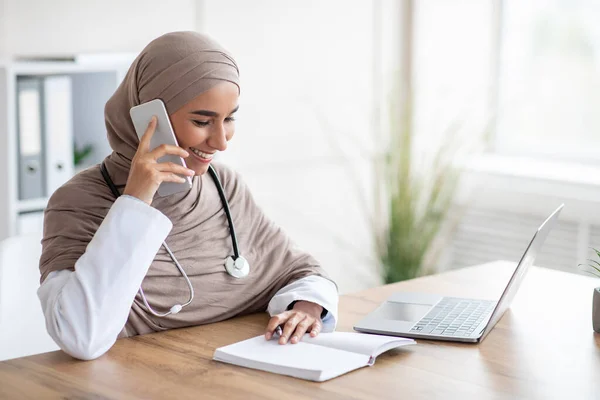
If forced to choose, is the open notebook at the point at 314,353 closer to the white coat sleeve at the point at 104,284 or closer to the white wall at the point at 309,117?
the white coat sleeve at the point at 104,284

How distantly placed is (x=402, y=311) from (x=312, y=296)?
0.73 ft

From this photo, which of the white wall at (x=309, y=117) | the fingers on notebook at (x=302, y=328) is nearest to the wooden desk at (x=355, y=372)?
the fingers on notebook at (x=302, y=328)

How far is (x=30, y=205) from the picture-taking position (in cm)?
302

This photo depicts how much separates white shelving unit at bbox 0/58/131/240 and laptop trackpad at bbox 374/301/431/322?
1.51 metres

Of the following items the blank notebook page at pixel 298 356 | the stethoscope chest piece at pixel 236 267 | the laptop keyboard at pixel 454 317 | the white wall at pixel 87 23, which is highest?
the white wall at pixel 87 23

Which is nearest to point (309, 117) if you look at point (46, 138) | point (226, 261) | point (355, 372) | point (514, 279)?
point (46, 138)

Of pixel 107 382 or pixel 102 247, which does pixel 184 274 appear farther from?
pixel 107 382

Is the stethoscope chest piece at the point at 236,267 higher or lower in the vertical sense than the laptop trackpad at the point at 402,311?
higher

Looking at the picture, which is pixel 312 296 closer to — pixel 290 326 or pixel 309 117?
pixel 290 326

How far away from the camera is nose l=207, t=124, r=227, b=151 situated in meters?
1.84

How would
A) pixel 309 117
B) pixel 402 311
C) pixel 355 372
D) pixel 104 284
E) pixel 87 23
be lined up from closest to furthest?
pixel 355 372 < pixel 104 284 < pixel 402 311 < pixel 87 23 < pixel 309 117

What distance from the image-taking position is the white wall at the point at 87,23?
3021 mm

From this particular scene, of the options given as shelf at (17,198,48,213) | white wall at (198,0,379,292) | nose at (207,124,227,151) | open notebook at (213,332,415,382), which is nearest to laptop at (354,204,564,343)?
open notebook at (213,332,415,382)

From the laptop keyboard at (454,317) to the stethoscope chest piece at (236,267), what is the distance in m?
0.43
